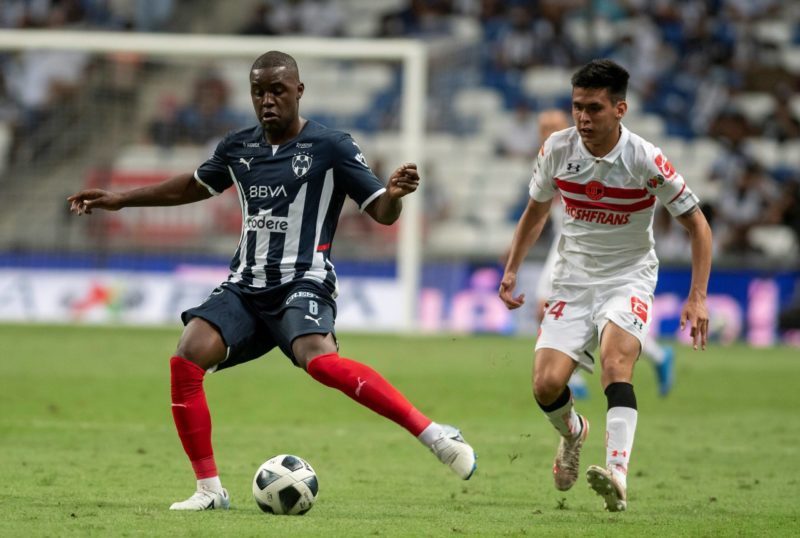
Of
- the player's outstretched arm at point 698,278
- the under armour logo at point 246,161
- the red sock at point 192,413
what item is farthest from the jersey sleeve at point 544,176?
the red sock at point 192,413

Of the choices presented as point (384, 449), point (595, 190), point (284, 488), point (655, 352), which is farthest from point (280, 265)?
point (655, 352)

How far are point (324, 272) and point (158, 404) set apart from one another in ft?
18.0

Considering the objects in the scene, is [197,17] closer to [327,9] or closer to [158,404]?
[327,9]

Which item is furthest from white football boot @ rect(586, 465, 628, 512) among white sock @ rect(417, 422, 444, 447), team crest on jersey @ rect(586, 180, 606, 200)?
team crest on jersey @ rect(586, 180, 606, 200)

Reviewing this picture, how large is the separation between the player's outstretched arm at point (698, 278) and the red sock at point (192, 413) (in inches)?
93.0

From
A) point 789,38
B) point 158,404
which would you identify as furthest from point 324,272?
point 789,38

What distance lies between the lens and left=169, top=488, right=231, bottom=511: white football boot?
654 cm

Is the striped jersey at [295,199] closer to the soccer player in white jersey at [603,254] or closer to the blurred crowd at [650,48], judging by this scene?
the soccer player in white jersey at [603,254]

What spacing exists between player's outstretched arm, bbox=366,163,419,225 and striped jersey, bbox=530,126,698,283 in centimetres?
106

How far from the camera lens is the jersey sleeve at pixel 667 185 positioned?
7031 mm

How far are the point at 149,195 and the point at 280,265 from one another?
35.7 inches

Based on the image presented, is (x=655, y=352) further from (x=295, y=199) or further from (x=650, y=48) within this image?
(x=650, y=48)

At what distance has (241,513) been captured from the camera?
21.5 feet

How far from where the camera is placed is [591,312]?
7.41 meters
